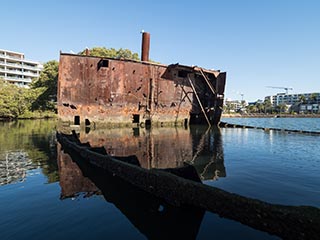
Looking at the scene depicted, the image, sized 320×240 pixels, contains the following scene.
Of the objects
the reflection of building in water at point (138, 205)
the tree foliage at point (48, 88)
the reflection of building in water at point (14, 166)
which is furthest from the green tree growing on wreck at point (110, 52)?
the reflection of building in water at point (138, 205)

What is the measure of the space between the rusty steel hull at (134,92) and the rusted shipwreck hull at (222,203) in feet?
52.0

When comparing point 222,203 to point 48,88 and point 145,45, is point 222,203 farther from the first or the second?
point 48,88

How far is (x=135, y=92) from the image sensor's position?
2305 centimetres

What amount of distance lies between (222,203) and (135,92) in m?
19.9

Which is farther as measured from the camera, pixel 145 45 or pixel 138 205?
pixel 145 45

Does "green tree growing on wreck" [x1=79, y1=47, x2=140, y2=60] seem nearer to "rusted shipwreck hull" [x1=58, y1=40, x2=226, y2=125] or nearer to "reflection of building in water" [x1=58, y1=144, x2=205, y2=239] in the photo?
"rusted shipwreck hull" [x1=58, y1=40, x2=226, y2=125]

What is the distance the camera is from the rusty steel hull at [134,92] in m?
20.7

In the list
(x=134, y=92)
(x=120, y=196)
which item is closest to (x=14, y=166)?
(x=120, y=196)

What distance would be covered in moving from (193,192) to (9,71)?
328 ft

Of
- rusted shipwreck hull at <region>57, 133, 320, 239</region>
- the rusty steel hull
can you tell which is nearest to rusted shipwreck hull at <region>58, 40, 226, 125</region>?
the rusty steel hull

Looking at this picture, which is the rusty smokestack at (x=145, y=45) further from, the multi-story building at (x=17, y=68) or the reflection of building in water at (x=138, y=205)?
the multi-story building at (x=17, y=68)

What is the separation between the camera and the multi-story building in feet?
281

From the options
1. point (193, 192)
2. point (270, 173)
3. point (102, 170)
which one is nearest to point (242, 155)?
point (270, 173)

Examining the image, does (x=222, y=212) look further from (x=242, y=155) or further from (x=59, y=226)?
(x=242, y=155)
